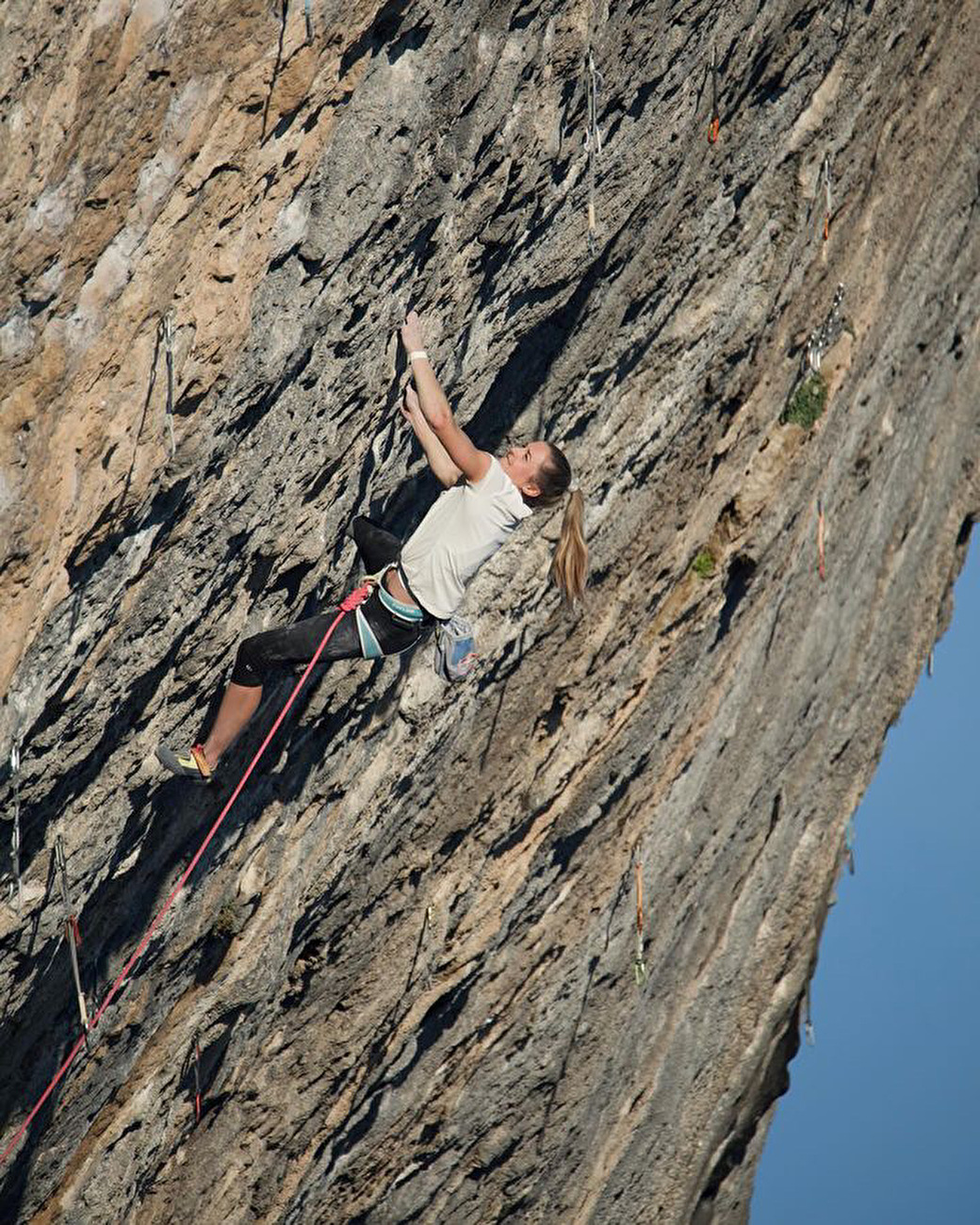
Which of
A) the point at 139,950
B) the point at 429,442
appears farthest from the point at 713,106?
the point at 139,950

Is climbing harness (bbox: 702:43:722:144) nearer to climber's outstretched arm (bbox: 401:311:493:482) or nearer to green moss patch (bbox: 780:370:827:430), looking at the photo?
climber's outstretched arm (bbox: 401:311:493:482)

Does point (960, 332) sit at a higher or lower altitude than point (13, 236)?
higher

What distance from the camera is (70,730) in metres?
6.40

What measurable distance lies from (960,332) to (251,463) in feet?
33.6

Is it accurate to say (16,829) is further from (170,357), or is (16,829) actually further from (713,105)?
(713,105)

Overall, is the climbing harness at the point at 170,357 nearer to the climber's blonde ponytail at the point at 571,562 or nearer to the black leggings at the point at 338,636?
the black leggings at the point at 338,636

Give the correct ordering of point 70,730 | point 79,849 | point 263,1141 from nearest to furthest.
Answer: point 70,730
point 79,849
point 263,1141

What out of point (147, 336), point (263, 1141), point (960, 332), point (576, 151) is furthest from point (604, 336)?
point (960, 332)

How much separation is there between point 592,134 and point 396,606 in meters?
2.50

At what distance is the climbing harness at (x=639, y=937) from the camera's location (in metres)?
11.6

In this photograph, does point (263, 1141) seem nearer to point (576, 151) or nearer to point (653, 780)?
point (653, 780)

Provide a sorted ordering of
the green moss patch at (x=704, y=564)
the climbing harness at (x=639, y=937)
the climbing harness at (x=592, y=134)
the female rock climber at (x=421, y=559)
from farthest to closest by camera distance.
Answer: the climbing harness at (x=639, y=937) < the green moss patch at (x=704, y=564) < the climbing harness at (x=592, y=134) < the female rock climber at (x=421, y=559)

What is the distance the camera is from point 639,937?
11922 millimetres

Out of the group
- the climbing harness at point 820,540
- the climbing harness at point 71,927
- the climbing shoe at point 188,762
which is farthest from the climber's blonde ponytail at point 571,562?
the climbing harness at point 820,540
